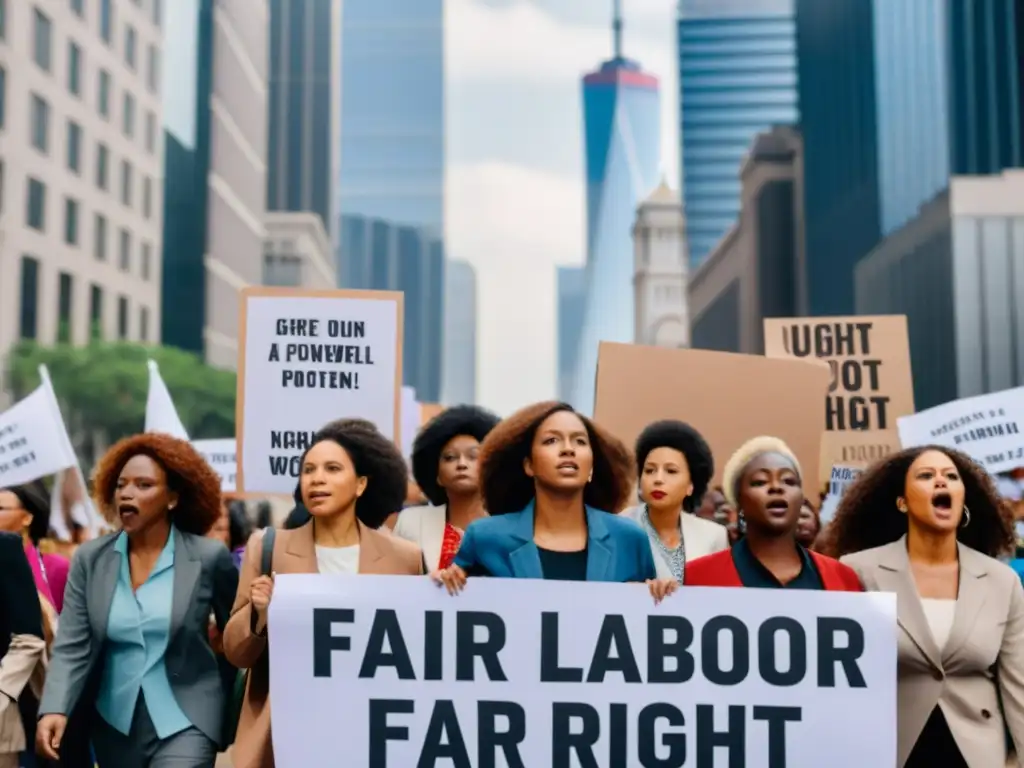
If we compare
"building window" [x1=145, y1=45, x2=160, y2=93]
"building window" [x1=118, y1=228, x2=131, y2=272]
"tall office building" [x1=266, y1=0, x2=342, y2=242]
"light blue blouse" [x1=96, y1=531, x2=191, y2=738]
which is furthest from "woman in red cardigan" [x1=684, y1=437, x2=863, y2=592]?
"tall office building" [x1=266, y1=0, x2=342, y2=242]

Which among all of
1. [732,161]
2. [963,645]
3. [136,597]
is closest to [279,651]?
[136,597]

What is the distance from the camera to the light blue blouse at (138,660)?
16.9 feet

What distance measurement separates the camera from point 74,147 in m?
56.1

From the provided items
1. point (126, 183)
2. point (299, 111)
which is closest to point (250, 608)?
point (126, 183)

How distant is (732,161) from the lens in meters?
192

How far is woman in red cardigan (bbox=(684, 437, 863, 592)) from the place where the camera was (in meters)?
5.04

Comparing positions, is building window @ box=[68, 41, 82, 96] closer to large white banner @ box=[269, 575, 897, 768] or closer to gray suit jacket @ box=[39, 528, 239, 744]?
gray suit jacket @ box=[39, 528, 239, 744]

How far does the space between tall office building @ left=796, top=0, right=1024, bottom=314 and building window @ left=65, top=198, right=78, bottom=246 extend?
3067cm

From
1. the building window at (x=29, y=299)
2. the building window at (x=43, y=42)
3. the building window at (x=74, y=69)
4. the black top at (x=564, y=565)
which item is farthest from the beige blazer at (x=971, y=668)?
the building window at (x=74, y=69)

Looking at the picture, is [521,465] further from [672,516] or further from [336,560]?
[672,516]

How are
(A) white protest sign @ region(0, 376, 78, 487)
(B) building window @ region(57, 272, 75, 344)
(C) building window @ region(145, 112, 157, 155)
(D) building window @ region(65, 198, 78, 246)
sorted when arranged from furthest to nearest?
(C) building window @ region(145, 112, 157, 155), (D) building window @ region(65, 198, 78, 246), (B) building window @ region(57, 272, 75, 344), (A) white protest sign @ region(0, 376, 78, 487)

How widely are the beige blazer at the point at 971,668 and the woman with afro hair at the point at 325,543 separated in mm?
1609

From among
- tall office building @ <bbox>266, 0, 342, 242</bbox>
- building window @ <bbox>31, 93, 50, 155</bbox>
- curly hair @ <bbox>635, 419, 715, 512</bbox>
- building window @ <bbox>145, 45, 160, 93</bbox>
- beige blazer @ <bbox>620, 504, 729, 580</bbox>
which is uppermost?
tall office building @ <bbox>266, 0, 342, 242</bbox>

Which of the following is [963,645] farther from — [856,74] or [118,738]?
[856,74]
